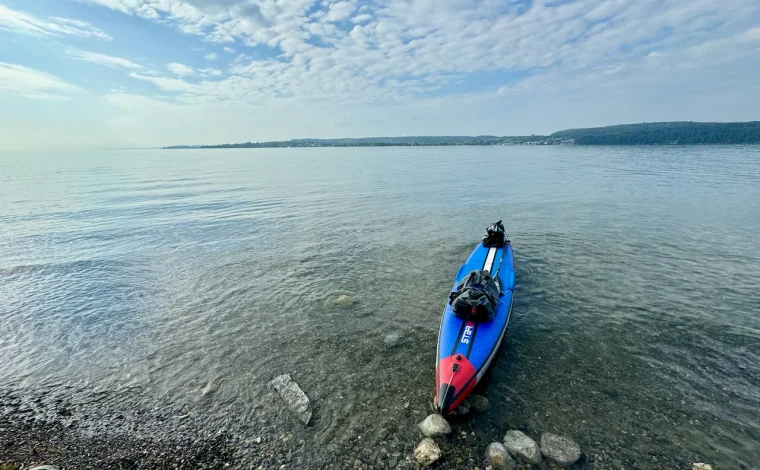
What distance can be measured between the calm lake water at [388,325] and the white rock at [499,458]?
447 mm

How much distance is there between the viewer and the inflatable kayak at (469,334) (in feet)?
33.2

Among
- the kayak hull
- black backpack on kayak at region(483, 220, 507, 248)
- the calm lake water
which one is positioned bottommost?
the calm lake water

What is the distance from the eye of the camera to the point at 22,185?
6062 cm

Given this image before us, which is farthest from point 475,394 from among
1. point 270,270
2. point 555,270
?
point 270,270

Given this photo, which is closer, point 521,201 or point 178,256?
point 178,256

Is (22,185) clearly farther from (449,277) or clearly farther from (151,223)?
(449,277)

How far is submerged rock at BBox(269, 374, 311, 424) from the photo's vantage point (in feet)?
32.5

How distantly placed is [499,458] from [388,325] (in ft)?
22.7

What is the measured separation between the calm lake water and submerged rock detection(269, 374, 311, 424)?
294 millimetres

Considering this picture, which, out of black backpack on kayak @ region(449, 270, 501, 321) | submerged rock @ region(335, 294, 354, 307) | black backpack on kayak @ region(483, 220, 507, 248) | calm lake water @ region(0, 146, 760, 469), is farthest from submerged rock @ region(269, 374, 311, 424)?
black backpack on kayak @ region(483, 220, 507, 248)

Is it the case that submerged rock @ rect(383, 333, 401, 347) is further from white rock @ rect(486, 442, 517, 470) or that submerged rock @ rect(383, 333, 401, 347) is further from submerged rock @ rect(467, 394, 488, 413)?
white rock @ rect(486, 442, 517, 470)

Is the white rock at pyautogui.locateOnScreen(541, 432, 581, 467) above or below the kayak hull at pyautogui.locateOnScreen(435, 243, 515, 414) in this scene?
below

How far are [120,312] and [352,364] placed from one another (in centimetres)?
1147

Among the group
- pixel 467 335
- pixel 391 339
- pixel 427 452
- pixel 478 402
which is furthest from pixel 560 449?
pixel 391 339
